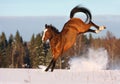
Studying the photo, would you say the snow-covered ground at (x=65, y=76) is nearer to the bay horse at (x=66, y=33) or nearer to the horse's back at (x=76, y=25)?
the bay horse at (x=66, y=33)

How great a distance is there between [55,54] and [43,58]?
7942mm

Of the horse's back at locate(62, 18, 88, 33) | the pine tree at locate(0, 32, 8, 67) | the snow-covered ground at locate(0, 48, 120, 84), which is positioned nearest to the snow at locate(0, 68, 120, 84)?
the snow-covered ground at locate(0, 48, 120, 84)

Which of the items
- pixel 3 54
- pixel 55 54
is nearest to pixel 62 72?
pixel 55 54

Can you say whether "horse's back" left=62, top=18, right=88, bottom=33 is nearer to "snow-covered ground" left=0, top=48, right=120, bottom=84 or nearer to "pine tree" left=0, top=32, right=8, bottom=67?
"snow-covered ground" left=0, top=48, right=120, bottom=84

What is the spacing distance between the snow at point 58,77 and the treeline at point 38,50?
4.70 metres

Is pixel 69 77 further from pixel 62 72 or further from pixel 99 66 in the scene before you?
A: pixel 99 66

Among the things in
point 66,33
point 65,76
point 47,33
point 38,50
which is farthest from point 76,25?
point 38,50

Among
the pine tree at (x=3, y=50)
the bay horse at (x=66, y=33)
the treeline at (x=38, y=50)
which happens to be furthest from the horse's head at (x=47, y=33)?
the pine tree at (x=3, y=50)

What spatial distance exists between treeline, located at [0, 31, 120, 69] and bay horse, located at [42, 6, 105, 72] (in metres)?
4.68

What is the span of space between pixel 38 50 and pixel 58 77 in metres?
7.33

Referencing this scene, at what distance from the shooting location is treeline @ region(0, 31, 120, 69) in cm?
1883

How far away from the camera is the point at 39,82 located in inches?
417

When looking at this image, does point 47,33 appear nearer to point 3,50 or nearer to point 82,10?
point 82,10

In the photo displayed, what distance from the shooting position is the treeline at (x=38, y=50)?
18.8m
